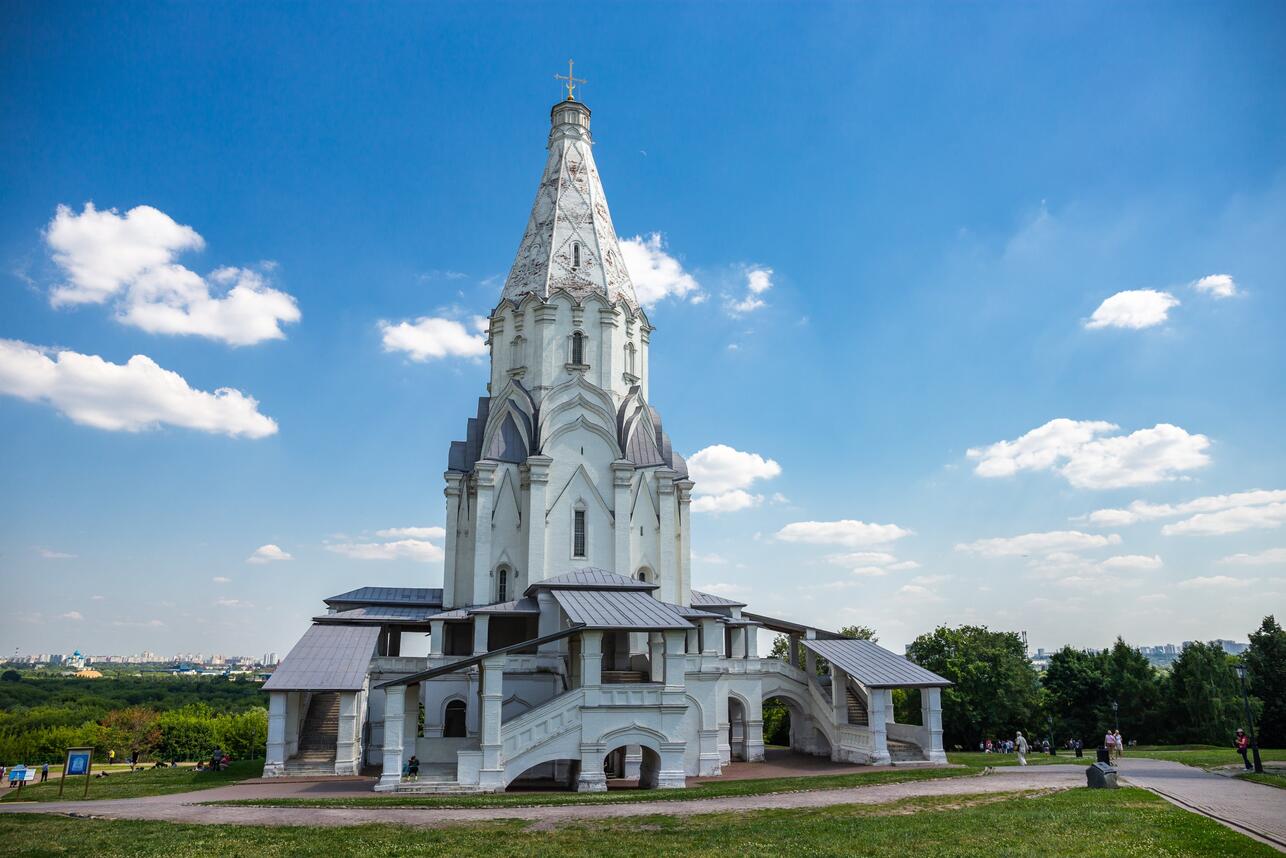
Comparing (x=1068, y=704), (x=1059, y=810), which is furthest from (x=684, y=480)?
(x=1068, y=704)

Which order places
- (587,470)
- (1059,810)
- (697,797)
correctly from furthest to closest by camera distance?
(587,470) < (697,797) < (1059,810)

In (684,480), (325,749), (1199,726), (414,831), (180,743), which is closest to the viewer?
(414,831)

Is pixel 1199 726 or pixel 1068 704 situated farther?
pixel 1068 704

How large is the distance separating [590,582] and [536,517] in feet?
16.0

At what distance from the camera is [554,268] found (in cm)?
3509

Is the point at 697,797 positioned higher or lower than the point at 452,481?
lower

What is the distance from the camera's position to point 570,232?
3594cm

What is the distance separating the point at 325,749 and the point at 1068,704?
125 ft

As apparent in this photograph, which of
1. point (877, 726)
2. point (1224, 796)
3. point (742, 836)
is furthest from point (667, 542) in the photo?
point (742, 836)

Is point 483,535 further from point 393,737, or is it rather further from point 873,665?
point 873,665

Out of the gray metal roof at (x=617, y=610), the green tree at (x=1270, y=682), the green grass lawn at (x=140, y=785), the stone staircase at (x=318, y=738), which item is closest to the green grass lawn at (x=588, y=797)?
the gray metal roof at (x=617, y=610)

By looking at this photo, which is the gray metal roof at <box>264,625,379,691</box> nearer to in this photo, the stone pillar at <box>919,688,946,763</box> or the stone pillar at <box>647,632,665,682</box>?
the stone pillar at <box>647,632,665,682</box>

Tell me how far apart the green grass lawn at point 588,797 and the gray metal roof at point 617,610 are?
4172 mm

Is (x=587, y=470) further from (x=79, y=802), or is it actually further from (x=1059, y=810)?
(x=1059, y=810)
